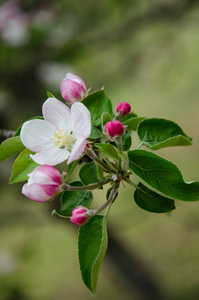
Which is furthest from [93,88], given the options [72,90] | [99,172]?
[99,172]

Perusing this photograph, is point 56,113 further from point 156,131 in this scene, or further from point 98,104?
point 156,131

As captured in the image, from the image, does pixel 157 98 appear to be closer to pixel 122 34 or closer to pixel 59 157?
pixel 122 34

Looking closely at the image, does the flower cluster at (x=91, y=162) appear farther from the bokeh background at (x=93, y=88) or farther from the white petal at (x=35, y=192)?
the bokeh background at (x=93, y=88)

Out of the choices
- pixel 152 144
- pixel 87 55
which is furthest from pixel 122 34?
pixel 152 144

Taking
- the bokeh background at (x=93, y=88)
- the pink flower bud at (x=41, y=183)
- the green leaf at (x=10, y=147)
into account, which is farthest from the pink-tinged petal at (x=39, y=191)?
the bokeh background at (x=93, y=88)

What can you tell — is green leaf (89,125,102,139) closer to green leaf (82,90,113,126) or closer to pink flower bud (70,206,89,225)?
green leaf (82,90,113,126)

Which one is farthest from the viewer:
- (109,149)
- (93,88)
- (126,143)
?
(93,88)
